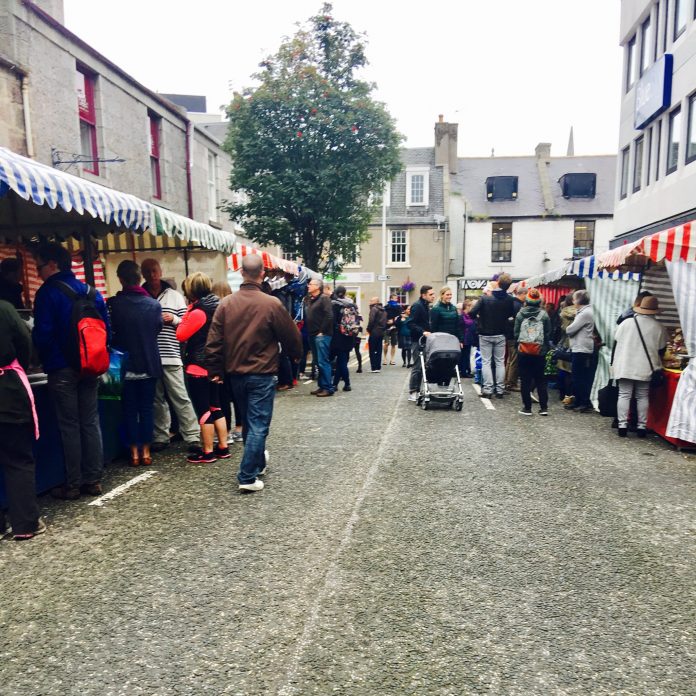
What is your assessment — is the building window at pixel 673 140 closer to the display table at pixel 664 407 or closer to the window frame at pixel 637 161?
the window frame at pixel 637 161

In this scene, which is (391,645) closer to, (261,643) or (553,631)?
(261,643)

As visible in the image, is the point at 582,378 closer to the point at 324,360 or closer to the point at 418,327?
the point at 418,327

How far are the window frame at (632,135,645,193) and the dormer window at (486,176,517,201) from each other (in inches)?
669

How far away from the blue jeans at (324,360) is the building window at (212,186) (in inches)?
454

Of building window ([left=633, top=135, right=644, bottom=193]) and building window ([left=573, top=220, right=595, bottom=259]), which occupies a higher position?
building window ([left=633, top=135, right=644, bottom=193])

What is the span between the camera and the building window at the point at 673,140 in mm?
15336

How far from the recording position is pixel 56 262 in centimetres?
470

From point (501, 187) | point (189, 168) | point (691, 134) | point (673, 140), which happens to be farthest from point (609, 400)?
point (501, 187)

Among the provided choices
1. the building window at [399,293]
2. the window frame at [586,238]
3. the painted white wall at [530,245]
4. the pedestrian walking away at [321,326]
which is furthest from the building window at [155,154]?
the window frame at [586,238]

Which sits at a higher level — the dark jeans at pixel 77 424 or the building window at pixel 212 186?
the building window at pixel 212 186

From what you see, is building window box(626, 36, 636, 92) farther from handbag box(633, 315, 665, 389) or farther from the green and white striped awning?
the green and white striped awning

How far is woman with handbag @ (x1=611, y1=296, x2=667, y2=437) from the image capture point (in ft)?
23.3

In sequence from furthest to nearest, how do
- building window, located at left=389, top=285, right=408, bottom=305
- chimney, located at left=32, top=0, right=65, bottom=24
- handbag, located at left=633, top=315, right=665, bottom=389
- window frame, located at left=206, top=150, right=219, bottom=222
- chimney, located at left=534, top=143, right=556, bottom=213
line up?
1. chimney, located at left=534, top=143, right=556, bottom=213
2. building window, located at left=389, top=285, right=408, bottom=305
3. window frame, located at left=206, top=150, right=219, bottom=222
4. chimney, located at left=32, top=0, right=65, bottom=24
5. handbag, located at left=633, top=315, right=665, bottom=389

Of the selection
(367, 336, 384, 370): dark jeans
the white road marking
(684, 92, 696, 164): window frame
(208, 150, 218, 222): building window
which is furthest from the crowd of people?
(208, 150, 218, 222): building window
